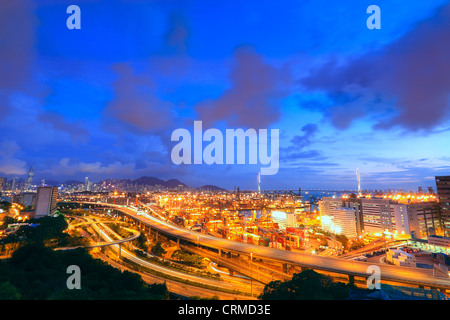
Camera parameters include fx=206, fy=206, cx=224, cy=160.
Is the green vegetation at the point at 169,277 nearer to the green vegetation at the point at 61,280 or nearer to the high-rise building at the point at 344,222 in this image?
the green vegetation at the point at 61,280

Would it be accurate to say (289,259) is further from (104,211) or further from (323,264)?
(104,211)

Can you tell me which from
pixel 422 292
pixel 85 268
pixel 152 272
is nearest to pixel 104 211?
pixel 152 272

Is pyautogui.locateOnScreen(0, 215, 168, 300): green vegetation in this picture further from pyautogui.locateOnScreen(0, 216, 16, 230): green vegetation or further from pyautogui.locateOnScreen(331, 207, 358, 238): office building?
pyautogui.locateOnScreen(331, 207, 358, 238): office building

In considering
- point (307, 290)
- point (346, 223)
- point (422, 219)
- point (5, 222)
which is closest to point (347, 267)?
point (307, 290)

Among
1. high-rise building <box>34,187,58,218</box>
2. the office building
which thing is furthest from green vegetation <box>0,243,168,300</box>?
the office building

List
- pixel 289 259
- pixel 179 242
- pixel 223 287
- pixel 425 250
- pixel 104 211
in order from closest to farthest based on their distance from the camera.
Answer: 1. pixel 223 287
2. pixel 289 259
3. pixel 425 250
4. pixel 179 242
5. pixel 104 211

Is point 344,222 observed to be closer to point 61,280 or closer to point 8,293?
point 61,280
